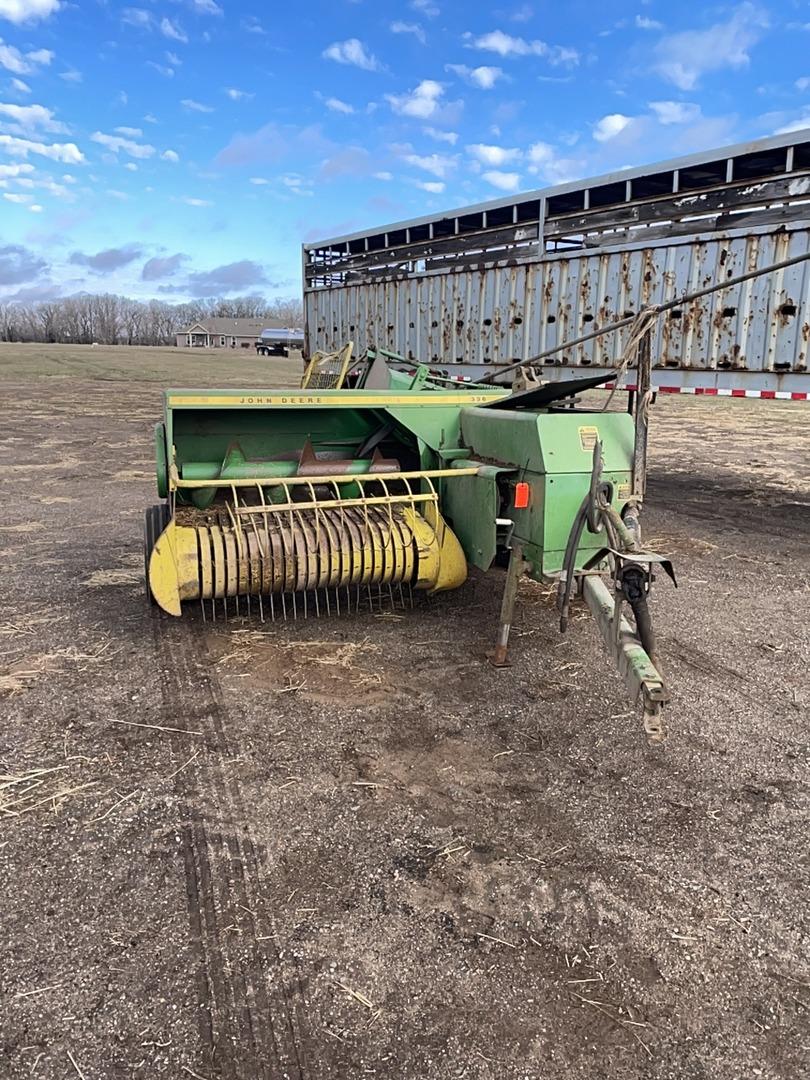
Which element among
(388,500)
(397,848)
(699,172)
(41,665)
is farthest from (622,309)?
(397,848)

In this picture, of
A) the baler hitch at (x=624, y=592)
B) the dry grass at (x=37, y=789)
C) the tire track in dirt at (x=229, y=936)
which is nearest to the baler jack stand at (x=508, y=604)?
the baler hitch at (x=624, y=592)

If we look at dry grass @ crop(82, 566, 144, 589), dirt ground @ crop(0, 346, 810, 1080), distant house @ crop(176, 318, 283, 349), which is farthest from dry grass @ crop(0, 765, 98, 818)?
distant house @ crop(176, 318, 283, 349)

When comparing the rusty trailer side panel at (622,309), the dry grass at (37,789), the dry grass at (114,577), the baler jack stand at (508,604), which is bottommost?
the dry grass at (37,789)

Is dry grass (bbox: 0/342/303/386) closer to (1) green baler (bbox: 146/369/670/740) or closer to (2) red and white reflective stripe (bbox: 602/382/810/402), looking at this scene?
(2) red and white reflective stripe (bbox: 602/382/810/402)

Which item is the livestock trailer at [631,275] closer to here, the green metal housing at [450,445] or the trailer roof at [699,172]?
the trailer roof at [699,172]

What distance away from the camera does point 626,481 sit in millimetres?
4012

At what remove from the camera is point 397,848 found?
102 inches

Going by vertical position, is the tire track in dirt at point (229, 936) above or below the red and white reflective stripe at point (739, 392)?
below

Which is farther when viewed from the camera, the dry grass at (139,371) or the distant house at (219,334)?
the distant house at (219,334)

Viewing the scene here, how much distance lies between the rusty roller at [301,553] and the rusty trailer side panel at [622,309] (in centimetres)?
386

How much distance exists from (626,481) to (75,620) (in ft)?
10.6

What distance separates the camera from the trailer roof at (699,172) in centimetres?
638

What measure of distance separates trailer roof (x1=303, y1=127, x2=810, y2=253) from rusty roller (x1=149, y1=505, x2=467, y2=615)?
4639 millimetres

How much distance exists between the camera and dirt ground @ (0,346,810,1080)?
6.27 feet
